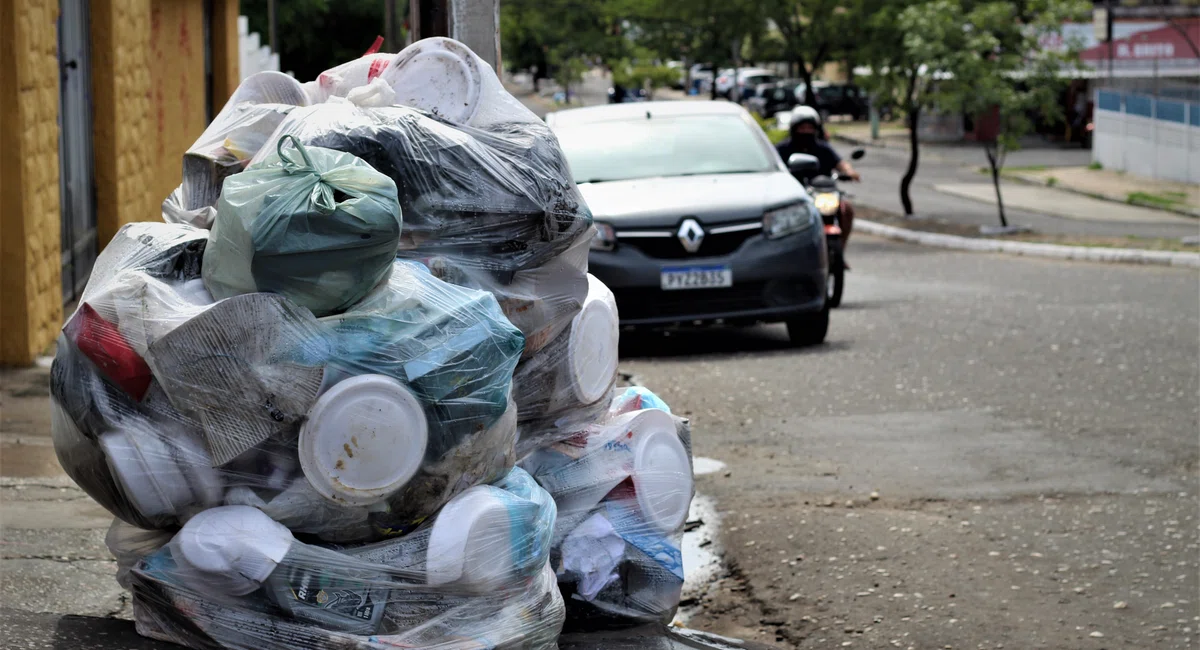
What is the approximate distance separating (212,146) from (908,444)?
391 centimetres

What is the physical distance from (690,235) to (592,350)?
5.11 meters

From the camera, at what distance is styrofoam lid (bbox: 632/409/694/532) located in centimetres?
377

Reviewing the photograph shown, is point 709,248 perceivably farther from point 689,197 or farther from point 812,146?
Result: point 812,146

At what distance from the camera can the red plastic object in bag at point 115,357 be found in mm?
3104

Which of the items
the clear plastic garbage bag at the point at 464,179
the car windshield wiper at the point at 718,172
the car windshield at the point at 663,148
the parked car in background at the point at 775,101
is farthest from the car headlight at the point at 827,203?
the parked car in background at the point at 775,101

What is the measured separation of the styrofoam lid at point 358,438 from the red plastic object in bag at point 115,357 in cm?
38

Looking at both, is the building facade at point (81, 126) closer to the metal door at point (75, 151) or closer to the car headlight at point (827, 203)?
the metal door at point (75, 151)

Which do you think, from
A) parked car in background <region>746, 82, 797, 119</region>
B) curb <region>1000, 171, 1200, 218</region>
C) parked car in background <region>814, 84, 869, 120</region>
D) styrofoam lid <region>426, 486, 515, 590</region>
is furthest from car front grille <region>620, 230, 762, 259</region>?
parked car in background <region>814, 84, 869, 120</region>

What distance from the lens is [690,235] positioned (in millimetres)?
8977

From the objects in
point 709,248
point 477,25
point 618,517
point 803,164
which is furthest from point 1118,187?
point 618,517

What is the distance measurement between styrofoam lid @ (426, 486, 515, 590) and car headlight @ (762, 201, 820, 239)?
611 cm

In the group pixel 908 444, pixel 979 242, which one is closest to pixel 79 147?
pixel 908 444

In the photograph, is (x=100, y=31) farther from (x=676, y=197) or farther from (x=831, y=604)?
(x=831, y=604)

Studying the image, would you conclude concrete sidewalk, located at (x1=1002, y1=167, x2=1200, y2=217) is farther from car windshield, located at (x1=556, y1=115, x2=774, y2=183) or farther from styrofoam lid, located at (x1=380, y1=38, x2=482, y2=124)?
styrofoam lid, located at (x1=380, y1=38, x2=482, y2=124)
